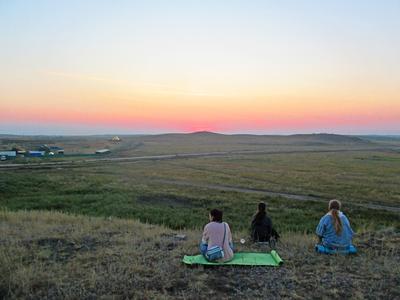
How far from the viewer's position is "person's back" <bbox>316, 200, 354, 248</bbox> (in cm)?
843

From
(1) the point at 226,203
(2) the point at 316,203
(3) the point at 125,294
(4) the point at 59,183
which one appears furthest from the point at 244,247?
(4) the point at 59,183

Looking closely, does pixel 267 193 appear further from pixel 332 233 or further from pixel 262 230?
pixel 332 233

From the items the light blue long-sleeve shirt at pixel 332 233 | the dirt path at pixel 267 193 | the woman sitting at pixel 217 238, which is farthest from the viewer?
the dirt path at pixel 267 193

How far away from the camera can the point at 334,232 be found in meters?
8.62

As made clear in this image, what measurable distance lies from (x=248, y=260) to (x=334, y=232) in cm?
225

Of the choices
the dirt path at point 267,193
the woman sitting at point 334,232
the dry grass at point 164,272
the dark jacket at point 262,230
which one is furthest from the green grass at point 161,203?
the woman sitting at point 334,232

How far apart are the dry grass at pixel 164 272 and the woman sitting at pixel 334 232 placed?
1.07 feet

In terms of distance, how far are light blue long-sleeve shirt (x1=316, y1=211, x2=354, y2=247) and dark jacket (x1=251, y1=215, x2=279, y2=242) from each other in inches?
62.0

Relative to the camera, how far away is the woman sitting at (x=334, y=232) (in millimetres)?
8438

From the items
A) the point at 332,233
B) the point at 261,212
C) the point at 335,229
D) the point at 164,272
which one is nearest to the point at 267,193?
the point at 261,212

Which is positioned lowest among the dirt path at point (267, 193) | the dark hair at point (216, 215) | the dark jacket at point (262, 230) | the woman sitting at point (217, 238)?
the dirt path at point (267, 193)

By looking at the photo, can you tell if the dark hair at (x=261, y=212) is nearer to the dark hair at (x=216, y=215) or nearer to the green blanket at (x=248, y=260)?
the green blanket at (x=248, y=260)

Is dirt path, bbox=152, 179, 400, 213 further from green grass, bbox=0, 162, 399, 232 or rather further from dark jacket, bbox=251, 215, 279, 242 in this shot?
dark jacket, bbox=251, 215, 279, 242

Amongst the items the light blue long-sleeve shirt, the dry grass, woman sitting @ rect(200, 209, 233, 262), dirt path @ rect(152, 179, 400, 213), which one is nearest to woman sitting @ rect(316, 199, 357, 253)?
the light blue long-sleeve shirt
